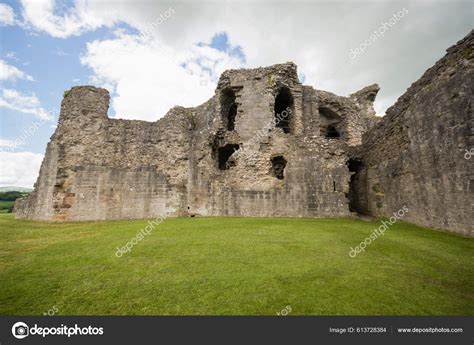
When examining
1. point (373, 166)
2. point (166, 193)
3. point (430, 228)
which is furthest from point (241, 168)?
point (430, 228)

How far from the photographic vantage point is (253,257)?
607cm

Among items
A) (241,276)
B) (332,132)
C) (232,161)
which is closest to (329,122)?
(332,132)

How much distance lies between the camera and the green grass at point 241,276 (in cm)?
371

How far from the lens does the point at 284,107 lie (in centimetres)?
2123

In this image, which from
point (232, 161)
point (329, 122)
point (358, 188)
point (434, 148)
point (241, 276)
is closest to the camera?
point (241, 276)

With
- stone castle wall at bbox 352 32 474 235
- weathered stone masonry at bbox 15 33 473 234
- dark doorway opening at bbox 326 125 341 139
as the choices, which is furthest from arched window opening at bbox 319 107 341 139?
stone castle wall at bbox 352 32 474 235

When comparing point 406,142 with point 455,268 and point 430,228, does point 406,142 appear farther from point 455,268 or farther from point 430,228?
point 455,268

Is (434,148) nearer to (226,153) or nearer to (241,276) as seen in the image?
(241,276)

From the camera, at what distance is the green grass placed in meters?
3.71

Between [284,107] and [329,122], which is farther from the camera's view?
[329,122]

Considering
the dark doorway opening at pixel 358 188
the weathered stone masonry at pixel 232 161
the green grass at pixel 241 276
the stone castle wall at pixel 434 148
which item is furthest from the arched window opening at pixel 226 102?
the green grass at pixel 241 276
